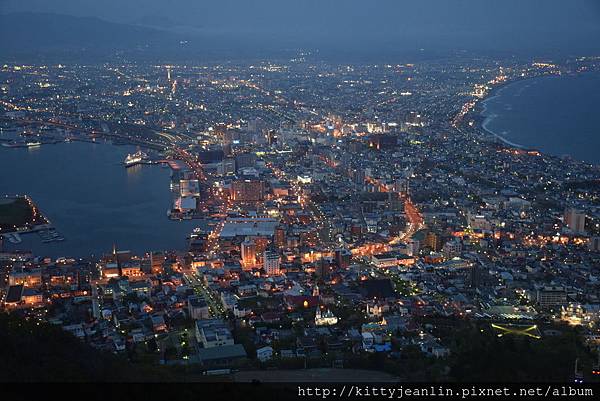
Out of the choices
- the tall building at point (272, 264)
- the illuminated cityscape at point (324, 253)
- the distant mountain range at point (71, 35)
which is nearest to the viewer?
the illuminated cityscape at point (324, 253)

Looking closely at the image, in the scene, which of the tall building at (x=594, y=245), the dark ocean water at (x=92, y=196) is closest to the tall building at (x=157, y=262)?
the dark ocean water at (x=92, y=196)

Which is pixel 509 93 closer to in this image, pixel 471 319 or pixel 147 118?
pixel 147 118

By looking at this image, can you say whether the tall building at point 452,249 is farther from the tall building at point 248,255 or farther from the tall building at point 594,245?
the tall building at point 248,255

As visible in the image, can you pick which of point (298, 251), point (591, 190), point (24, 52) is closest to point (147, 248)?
point (298, 251)

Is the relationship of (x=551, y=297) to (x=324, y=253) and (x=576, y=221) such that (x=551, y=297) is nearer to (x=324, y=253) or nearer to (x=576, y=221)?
(x=324, y=253)

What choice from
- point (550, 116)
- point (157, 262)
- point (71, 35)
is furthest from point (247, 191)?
point (71, 35)

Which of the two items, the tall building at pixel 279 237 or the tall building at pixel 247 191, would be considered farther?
the tall building at pixel 247 191
